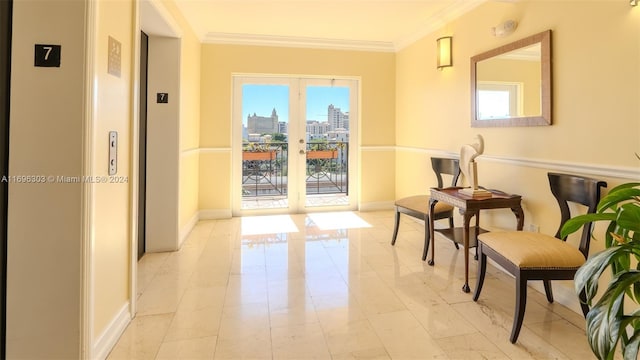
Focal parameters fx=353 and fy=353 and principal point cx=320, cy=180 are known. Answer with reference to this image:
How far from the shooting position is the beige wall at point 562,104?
2037 millimetres

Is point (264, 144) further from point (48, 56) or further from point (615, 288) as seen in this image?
point (615, 288)

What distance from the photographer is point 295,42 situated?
4.82 metres

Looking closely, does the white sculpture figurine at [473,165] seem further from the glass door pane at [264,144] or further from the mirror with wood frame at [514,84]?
the glass door pane at [264,144]

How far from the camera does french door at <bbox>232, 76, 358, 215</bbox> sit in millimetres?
4930

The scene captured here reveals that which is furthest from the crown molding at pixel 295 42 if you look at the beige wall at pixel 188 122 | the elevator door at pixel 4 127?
the elevator door at pixel 4 127

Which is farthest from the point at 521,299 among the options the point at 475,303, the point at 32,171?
the point at 32,171

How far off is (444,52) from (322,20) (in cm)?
141

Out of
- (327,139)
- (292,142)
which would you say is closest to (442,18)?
(327,139)

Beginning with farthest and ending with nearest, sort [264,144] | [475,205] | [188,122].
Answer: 1. [264,144]
2. [188,122]
3. [475,205]

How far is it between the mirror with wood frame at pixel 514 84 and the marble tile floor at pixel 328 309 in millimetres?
1299

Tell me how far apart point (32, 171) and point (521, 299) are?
2484 mm

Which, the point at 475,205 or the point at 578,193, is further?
the point at 475,205

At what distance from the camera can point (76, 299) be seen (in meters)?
1.56

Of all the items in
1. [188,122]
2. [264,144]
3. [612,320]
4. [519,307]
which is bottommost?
[519,307]
